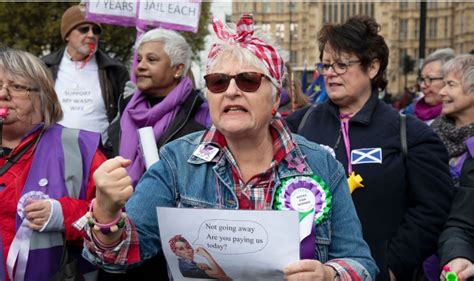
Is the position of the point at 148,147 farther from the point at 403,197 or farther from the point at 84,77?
the point at 84,77

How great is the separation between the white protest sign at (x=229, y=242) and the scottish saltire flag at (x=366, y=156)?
1.43 m

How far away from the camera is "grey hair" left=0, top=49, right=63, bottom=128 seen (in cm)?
305

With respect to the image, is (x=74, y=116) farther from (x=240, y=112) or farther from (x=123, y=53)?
(x=123, y=53)

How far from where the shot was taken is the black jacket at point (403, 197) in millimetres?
3406

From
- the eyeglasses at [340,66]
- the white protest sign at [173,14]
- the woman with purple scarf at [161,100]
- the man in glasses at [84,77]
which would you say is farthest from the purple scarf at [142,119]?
the white protest sign at [173,14]

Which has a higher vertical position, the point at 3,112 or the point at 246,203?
the point at 3,112

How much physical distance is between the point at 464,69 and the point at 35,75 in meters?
2.67

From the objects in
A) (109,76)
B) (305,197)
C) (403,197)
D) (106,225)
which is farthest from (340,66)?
(109,76)

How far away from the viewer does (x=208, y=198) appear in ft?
7.79

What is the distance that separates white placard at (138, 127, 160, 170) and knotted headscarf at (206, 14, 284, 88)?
1453mm

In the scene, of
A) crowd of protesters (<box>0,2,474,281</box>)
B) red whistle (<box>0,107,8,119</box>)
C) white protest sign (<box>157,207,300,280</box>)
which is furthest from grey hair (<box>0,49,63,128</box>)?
white protest sign (<box>157,207,300,280</box>)

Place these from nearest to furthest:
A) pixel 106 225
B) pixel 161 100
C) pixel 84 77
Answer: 1. pixel 106 225
2. pixel 161 100
3. pixel 84 77

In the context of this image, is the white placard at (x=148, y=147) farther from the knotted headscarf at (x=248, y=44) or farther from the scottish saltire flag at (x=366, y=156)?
the knotted headscarf at (x=248, y=44)

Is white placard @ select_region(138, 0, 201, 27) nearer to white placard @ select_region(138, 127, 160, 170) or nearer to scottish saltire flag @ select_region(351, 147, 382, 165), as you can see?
white placard @ select_region(138, 127, 160, 170)
